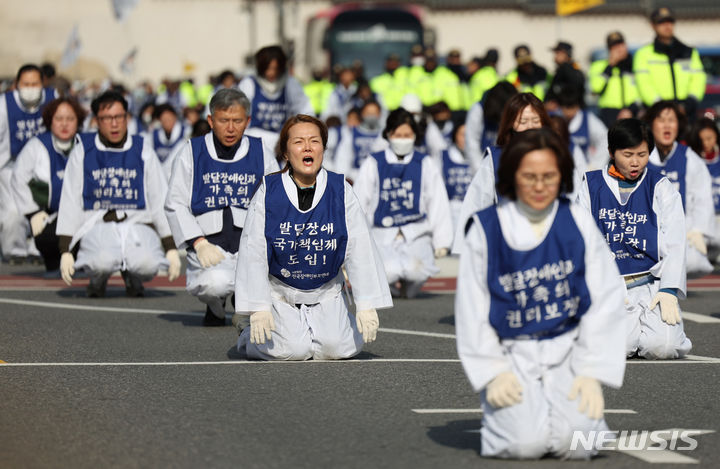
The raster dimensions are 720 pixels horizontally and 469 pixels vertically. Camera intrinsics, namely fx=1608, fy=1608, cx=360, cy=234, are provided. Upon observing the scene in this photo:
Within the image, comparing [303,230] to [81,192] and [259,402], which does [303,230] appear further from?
[81,192]

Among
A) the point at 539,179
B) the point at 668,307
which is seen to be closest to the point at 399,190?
the point at 668,307

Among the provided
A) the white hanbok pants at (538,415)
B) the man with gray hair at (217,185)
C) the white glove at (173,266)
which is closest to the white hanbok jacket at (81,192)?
the white glove at (173,266)

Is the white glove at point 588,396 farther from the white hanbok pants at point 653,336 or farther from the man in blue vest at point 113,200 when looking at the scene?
the man in blue vest at point 113,200

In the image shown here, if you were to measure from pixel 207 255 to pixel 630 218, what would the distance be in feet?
9.52

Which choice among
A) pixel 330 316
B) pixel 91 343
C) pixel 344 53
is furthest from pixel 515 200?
pixel 344 53

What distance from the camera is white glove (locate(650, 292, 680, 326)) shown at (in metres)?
9.36

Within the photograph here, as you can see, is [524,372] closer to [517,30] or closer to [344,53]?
[344,53]

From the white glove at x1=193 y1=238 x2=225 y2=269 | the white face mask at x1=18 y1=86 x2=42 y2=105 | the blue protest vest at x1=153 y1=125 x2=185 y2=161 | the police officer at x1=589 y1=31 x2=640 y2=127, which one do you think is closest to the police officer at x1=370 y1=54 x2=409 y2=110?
the blue protest vest at x1=153 y1=125 x2=185 y2=161

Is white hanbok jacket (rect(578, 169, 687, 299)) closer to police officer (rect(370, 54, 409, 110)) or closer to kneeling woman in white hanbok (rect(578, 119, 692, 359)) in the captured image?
kneeling woman in white hanbok (rect(578, 119, 692, 359))

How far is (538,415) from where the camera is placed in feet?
21.5

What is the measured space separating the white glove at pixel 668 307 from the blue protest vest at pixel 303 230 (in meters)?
1.90

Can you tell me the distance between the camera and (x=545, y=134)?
6.64 m

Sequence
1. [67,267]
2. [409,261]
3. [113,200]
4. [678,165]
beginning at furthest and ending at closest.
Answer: [409,261], [678,165], [113,200], [67,267]

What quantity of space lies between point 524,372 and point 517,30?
162ft
